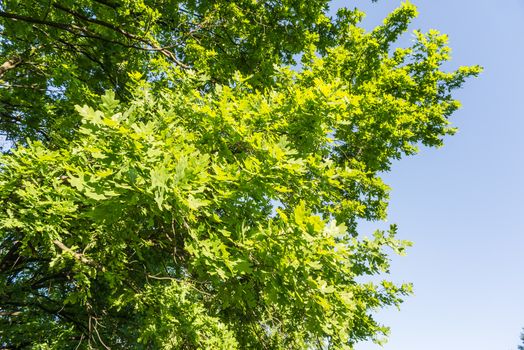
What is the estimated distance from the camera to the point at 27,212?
13.6ft

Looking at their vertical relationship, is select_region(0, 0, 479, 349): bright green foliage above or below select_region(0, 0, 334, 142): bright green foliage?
below

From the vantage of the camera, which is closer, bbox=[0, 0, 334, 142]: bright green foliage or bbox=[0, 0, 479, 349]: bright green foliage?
bbox=[0, 0, 479, 349]: bright green foliage

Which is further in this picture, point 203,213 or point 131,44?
point 131,44

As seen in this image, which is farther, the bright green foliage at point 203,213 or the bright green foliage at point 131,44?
the bright green foliage at point 131,44

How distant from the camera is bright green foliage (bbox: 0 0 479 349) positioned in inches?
125

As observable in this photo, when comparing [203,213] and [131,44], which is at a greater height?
[131,44]

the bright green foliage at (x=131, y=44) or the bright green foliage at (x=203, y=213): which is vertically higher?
the bright green foliage at (x=131, y=44)

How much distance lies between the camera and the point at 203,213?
13.1 feet

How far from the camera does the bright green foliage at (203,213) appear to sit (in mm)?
3184

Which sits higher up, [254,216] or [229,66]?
[229,66]

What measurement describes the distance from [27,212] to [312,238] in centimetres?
347

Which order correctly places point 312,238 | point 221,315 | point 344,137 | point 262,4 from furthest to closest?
point 344,137, point 262,4, point 221,315, point 312,238

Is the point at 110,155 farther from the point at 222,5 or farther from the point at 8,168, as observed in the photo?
the point at 222,5

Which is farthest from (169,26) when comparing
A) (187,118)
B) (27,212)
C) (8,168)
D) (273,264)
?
(273,264)
